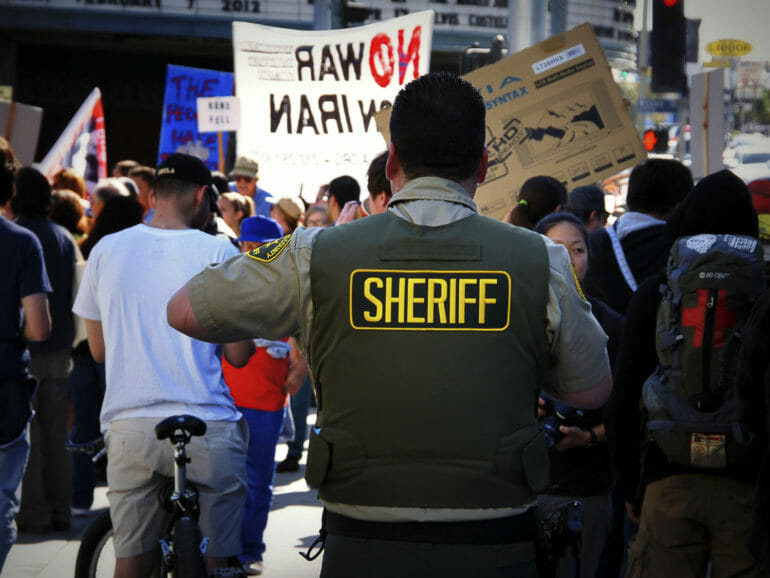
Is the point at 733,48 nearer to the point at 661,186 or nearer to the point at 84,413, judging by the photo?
the point at 84,413

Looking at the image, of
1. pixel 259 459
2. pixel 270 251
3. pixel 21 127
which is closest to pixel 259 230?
pixel 259 459

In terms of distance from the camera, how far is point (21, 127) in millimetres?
10500

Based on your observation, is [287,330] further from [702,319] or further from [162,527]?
[162,527]

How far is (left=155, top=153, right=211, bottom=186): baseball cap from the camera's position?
4676 mm

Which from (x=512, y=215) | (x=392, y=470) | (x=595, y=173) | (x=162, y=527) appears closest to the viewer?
(x=392, y=470)

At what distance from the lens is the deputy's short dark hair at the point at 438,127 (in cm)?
268

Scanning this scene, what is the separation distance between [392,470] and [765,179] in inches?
119

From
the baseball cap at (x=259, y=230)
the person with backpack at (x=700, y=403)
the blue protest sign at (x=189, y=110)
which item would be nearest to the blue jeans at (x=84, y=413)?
the baseball cap at (x=259, y=230)

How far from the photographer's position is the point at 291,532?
762 centimetres

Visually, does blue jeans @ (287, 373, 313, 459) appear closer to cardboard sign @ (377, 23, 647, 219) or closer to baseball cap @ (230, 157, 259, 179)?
baseball cap @ (230, 157, 259, 179)

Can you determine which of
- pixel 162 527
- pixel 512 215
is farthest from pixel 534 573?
pixel 512 215

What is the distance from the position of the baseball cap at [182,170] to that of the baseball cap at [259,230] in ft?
5.69

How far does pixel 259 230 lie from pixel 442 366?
4055 millimetres

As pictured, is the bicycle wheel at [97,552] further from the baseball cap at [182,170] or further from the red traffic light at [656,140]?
the red traffic light at [656,140]
